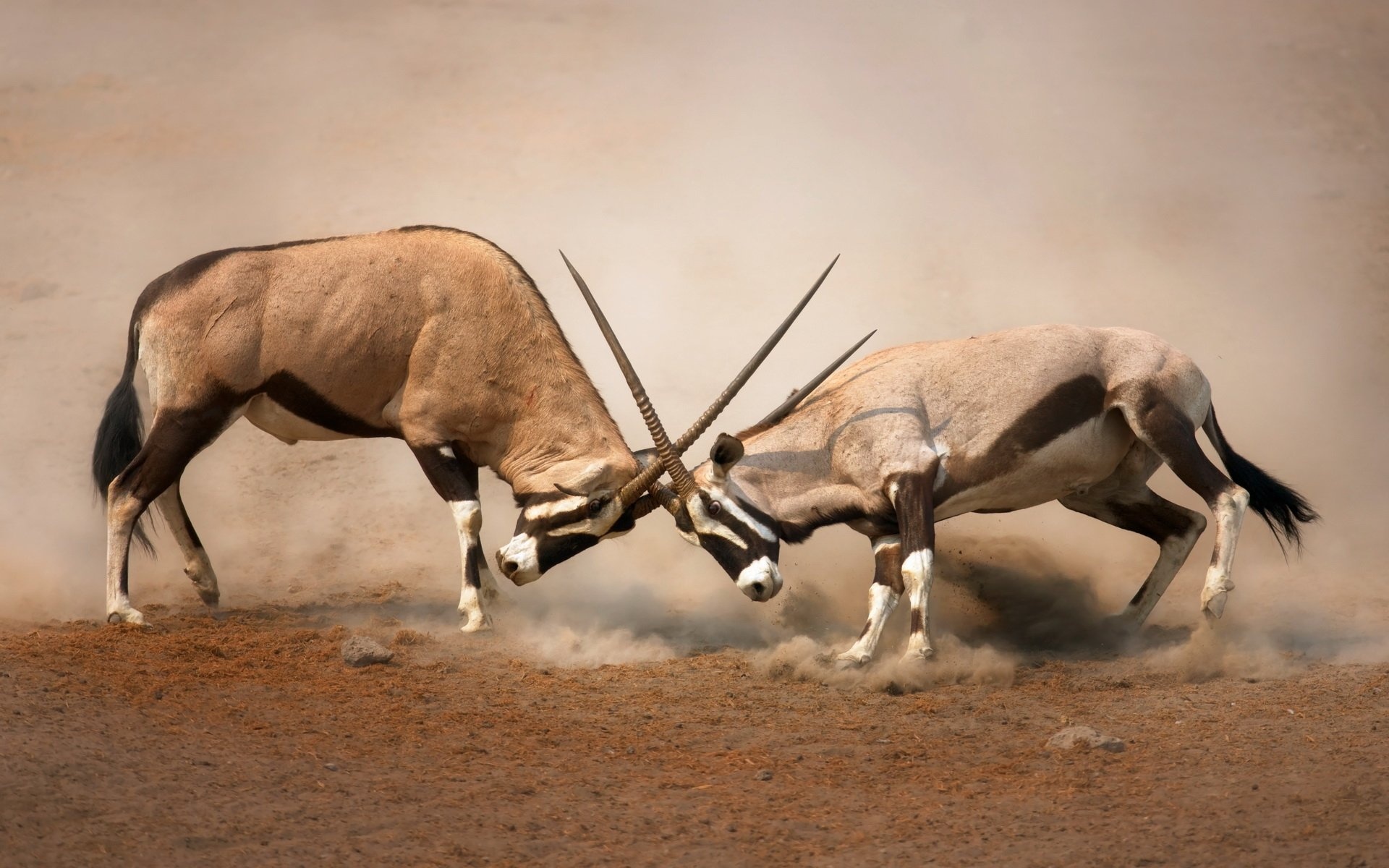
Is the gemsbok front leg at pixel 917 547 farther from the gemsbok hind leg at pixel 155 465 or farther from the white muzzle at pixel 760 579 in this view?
the gemsbok hind leg at pixel 155 465

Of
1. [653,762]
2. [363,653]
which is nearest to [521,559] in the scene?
[363,653]

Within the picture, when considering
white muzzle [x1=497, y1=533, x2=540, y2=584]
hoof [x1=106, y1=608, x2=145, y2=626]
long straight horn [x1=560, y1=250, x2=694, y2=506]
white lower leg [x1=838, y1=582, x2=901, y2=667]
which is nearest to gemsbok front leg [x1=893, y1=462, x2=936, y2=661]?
white lower leg [x1=838, y1=582, x2=901, y2=667]

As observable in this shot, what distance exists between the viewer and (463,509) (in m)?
8.98

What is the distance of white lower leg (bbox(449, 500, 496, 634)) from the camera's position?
348 inches

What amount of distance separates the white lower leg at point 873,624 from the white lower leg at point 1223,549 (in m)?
1.69

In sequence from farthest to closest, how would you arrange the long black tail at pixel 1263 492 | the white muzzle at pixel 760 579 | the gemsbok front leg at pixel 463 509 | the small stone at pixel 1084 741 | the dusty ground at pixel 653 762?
the long black tail at pixel 1263 492, the gemsbok front leg at pixel 463 509, the white muzzle at pixel 760 579, the small stone at pixel 1084 741, the dusty ground at pixel 653 762

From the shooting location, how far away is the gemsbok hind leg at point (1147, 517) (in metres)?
9.09

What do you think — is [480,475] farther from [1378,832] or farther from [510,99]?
[1378,832]

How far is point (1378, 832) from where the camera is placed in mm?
5152

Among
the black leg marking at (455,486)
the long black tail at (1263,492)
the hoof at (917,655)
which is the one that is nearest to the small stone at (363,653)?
the black leg marking at (455,486)

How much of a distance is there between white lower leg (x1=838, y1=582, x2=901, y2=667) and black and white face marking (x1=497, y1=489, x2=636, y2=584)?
1.51 meters

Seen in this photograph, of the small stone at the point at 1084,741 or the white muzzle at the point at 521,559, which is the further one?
the white muzzle at the point at 521,559

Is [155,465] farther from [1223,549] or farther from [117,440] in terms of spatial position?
[1223,549]

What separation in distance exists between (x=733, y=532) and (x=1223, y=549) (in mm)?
2706
